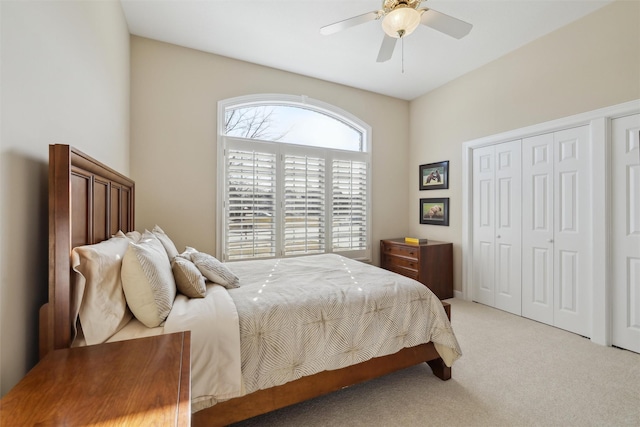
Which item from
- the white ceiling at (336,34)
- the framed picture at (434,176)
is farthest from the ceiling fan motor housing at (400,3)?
the framed picture at (434,176)

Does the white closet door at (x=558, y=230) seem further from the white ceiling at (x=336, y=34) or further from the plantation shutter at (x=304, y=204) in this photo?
the plantation shutter at (x=304, y=204)

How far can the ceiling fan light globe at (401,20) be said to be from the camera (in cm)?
182

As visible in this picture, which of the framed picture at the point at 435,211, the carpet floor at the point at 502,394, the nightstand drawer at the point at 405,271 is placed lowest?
the carpet floor at the point at 502,394

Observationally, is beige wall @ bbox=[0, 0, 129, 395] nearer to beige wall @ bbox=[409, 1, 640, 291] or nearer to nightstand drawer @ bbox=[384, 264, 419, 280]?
nightstand drawer @ bbox=[384, 264, 419, 280]

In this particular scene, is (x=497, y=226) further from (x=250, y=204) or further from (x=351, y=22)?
(x=250, y=204)

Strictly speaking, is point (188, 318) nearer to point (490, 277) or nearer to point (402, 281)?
point (402, 281)

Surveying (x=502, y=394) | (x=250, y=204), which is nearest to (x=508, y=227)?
(x=502, y=394)

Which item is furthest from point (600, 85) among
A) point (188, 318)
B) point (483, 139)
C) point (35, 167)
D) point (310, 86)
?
point (35, 167)

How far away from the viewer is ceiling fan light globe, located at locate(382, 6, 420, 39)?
1.82 m

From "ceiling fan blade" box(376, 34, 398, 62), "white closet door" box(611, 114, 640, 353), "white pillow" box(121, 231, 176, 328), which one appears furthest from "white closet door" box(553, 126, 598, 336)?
"white pillow" box(121, 231, 176, 328)

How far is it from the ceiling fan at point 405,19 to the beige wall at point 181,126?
178 cm

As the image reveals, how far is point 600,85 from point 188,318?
388cm

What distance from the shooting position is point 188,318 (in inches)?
53.9

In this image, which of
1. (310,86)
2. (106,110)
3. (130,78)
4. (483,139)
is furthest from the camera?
(310,86)
